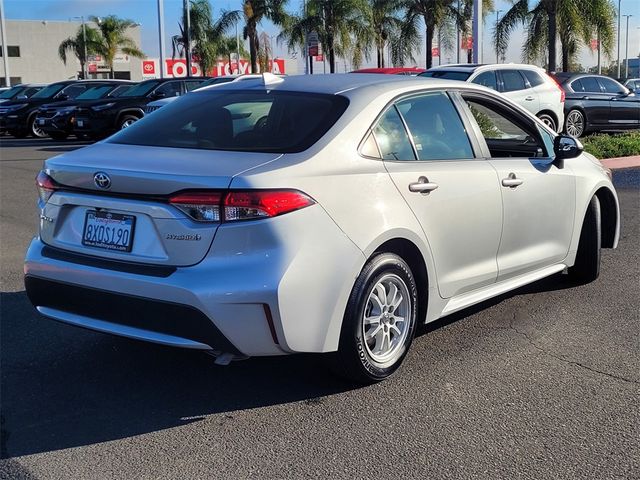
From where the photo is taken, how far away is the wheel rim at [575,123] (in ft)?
58.7

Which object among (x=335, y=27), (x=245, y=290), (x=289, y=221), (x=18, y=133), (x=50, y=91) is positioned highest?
(x=335, y=27)

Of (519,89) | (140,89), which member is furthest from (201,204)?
(140,89)

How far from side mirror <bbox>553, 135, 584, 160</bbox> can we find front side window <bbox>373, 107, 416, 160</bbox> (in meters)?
1.51

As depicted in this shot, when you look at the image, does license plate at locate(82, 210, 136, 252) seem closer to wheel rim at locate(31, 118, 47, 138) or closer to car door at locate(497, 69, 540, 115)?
car door at locate(497, 69, 540, 115)

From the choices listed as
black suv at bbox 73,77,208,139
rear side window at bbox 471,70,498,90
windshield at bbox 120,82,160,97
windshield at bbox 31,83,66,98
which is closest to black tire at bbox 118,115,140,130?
black suv at bbox 73,77,208,139

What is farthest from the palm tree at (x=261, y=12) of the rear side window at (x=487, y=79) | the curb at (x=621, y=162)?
the curb at (x=621, y=162)

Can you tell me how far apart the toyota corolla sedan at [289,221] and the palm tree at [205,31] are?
34.4 m

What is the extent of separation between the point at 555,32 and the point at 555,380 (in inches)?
923

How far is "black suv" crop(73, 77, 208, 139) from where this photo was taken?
2069 centimetres

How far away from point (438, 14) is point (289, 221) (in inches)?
1226

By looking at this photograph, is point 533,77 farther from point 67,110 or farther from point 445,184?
point 445,184

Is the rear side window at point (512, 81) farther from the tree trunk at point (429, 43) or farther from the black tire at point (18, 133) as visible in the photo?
the tree trunk at point (429, 43)

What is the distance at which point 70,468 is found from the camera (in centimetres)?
342

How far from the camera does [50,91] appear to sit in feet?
86.0
